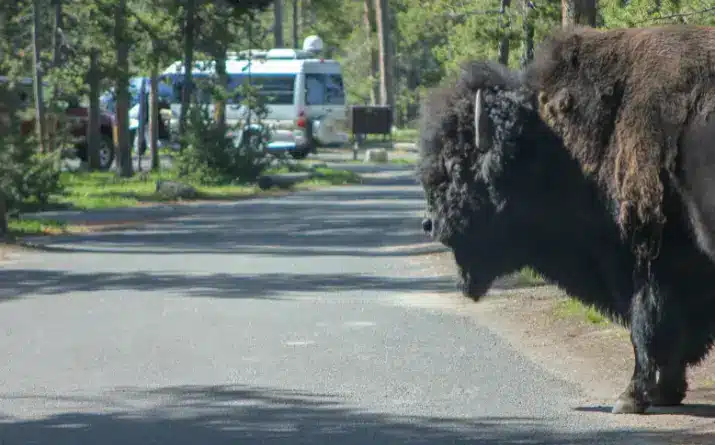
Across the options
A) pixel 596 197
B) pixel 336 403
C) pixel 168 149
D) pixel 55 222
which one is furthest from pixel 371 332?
pixel 168 149

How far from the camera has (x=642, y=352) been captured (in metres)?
8.13

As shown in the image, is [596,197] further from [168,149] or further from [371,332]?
[168,149]

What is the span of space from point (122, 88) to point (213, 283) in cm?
1803

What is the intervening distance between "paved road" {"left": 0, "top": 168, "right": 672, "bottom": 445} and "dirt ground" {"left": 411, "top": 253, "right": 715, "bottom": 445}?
0.21 m

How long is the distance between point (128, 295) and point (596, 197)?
7259 millimetres

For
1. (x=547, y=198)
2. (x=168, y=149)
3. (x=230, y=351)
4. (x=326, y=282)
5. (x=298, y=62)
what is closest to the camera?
(x=547, y=198)

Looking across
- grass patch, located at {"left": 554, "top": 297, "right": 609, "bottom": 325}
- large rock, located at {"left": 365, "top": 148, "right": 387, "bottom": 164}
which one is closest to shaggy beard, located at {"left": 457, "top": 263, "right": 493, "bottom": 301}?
grass patch, located at {"left": 554, "top": 297, "right": 609, "bottom": 325}

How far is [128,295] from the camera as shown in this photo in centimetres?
1444

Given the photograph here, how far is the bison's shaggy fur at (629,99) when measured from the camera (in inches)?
309

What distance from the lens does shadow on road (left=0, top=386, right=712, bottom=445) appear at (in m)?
7.73

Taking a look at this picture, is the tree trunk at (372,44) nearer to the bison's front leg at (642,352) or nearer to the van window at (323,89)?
the van window at (323,89)

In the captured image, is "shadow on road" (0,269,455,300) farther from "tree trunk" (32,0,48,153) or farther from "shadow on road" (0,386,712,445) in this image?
"tree trunk" (32,0,48,153)

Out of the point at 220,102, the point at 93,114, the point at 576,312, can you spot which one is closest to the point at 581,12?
the point at 576,312

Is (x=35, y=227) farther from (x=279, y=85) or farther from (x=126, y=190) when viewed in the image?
(x=279, y=85)
